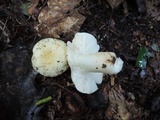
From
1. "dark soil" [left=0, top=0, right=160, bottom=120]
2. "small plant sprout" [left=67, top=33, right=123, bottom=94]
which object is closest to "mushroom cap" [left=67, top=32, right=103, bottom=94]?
"small plant sprout" [left=67, top=33, right=123, bottom=94]

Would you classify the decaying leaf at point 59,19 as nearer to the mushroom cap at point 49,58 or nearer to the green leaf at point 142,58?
the mushroom cap at point 49,58

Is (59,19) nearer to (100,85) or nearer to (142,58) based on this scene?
(100,85)

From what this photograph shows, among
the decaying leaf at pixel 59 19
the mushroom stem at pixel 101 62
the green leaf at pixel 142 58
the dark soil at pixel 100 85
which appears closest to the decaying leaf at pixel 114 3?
the dark soil at pixel 100 85

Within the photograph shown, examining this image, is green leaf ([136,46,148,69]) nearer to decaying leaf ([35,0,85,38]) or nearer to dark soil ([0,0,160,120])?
dark soil ([0,0,160,120])

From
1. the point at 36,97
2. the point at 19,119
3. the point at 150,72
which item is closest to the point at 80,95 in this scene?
the point at 36,97

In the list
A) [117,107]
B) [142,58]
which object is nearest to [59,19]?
[142,58]

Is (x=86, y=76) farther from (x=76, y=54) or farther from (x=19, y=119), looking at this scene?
(x=19, y=119)
